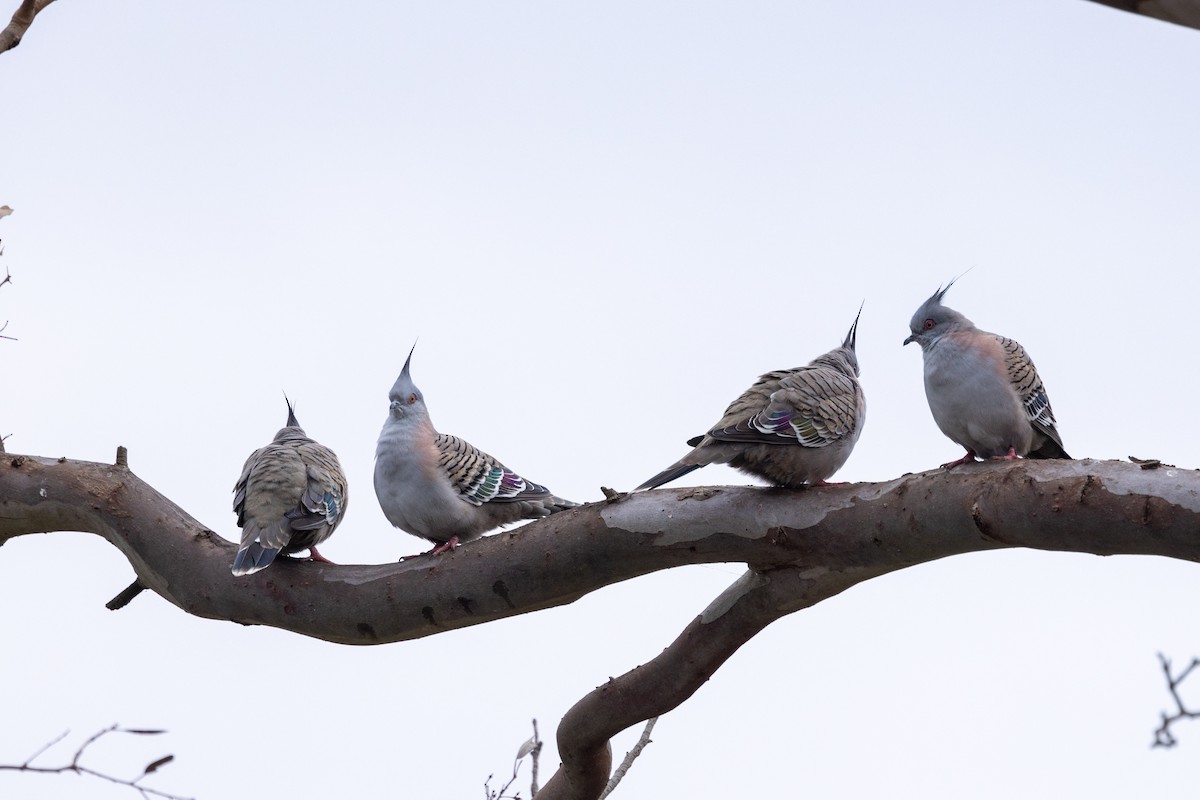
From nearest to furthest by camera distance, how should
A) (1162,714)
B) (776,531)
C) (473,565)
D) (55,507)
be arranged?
(1162,714), (776,531), (473,565), (55,507)

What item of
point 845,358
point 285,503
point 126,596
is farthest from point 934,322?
point 126,596

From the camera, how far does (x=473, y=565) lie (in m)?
4.31

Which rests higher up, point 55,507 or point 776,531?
point 55,507

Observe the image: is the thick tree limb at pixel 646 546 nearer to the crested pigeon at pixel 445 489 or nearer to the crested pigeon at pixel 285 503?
the crested pigeon at pixel 285 503

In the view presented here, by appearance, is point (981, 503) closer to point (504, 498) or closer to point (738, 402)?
point (738, 402)

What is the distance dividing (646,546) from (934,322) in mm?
1653

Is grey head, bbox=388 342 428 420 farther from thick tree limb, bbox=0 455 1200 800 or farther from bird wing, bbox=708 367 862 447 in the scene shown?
bird wing, bbox=708 367 862 447

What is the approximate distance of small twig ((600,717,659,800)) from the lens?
5004mm

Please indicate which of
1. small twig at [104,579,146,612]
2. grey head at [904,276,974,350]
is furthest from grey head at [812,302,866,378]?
small twig at [104,579,146,612]

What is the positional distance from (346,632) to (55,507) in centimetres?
148

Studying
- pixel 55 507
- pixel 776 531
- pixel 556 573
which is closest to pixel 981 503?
pixel 776 531

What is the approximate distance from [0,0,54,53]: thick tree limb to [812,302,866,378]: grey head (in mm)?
3366

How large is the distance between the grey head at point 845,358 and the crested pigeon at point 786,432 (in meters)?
0.31

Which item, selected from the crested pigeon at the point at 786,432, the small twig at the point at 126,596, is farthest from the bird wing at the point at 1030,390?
the small twig at the point at 126,596
